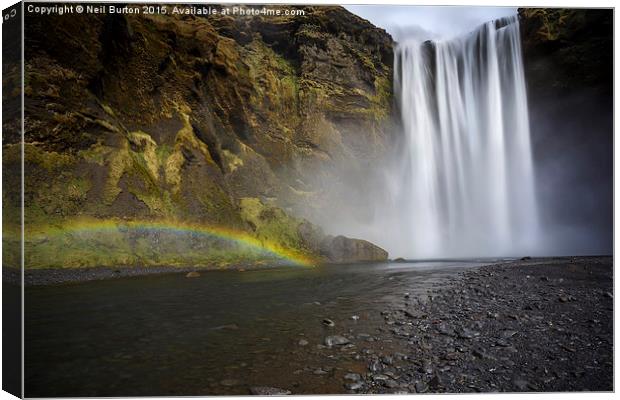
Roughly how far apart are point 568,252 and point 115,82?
710 inches

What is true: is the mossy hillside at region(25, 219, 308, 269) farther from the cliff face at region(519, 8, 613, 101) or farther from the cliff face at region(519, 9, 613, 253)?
the cliff face at region(519, 8, 613, 101)

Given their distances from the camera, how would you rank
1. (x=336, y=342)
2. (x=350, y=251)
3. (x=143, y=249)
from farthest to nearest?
(x=143, y=249) < (x=350, y=251) < (x=336, y=342)

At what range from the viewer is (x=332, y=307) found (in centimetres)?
829

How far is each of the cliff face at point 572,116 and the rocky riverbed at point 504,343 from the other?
0.97 meters

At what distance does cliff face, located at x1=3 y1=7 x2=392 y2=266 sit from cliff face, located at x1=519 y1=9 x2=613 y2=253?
425 centimetres

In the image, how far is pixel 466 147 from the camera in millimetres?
13992

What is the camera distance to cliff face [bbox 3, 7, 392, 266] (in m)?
14.0

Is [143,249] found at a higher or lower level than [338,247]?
higher

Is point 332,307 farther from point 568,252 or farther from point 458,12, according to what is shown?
point 458,12

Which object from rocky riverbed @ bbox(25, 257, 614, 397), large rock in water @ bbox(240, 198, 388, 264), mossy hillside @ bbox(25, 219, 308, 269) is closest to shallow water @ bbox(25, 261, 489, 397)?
rocky riverbed @ bbox(25, 257, 614, 397)

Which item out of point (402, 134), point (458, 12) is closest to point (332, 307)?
point (458, 12)

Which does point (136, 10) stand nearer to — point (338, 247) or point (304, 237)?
point (304, 237)

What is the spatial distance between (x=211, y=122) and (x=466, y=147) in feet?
49.5

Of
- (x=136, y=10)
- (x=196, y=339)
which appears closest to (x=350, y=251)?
(x=196, y=339)
